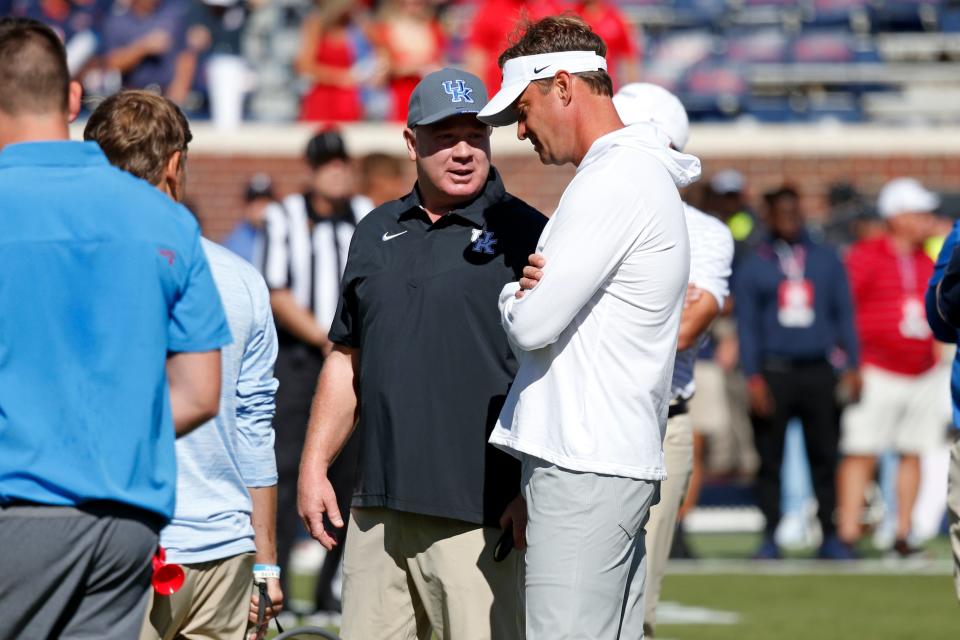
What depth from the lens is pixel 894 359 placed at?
12.6 metres

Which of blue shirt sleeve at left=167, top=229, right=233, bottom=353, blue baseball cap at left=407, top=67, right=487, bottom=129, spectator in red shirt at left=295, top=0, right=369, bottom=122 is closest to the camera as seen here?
blue shirt sleeve at left=167, top=229, right=233, bottom=353

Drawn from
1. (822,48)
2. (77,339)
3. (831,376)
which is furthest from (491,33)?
(77,339)

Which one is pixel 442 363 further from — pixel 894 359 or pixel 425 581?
pixel 894 359

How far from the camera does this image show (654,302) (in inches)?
168

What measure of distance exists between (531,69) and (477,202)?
1.98 ft

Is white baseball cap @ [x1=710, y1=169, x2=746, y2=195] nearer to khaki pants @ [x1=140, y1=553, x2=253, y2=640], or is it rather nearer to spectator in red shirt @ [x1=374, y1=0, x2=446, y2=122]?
spectator in red shirt @ [x1=374, y1=0, x2=446, y2=122]

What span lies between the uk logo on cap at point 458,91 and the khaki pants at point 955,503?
2.08 metres

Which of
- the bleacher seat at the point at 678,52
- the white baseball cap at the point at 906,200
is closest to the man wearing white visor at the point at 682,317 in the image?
the white baseball cap at the point at 906,200

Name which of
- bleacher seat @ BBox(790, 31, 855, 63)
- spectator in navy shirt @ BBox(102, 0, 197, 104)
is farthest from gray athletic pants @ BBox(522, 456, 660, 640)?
bleacher seat @ BBox(790, 31, 855, 63)

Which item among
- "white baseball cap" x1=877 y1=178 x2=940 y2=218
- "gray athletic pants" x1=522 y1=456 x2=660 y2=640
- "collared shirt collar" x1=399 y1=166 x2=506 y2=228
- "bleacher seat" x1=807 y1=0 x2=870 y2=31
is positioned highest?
"bleacher seat" x1=807 y1=0 x2=870 y2=31

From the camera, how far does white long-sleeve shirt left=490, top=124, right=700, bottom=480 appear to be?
4.17m

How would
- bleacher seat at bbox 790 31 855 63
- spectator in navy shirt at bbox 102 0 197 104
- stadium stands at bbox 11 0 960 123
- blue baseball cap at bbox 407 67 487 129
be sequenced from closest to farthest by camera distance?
blue baseball cap at bbox 407 67 487 129
spectator in navy shirt at bbox 102 0 197 104
stadium stands at bbox 11 0 960 123
bleacher seat at bbox 790 31 855 63

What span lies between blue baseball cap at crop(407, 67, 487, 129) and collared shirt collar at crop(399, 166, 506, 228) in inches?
8.9

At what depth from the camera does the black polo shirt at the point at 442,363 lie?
4.74 meters
